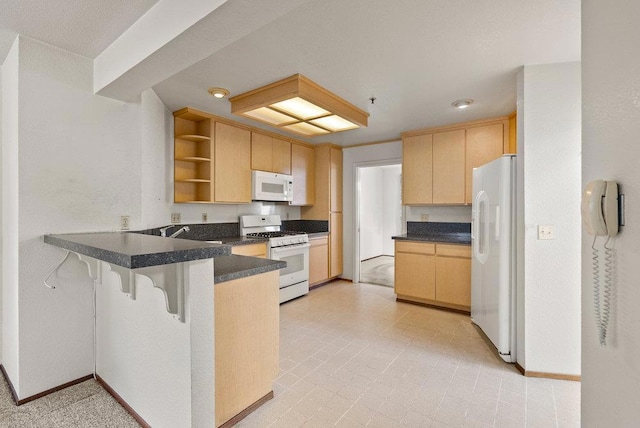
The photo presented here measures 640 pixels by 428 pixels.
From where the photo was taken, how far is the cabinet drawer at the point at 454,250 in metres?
3.45

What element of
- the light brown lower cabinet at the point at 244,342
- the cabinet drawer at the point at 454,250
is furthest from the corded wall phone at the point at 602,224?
the cabinet drawer at the point at 454,250

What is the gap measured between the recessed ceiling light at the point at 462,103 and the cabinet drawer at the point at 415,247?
1.60 meters

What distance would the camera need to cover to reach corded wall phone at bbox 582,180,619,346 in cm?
75

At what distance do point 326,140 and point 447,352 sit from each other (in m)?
3.37

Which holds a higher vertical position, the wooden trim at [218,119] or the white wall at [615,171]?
the wooden trim at [218,119]

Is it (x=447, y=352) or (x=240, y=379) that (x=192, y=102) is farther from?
(x=447, y=352)

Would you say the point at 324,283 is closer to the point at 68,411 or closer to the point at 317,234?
the point at 317,234

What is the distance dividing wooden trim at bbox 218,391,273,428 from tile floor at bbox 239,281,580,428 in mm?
32

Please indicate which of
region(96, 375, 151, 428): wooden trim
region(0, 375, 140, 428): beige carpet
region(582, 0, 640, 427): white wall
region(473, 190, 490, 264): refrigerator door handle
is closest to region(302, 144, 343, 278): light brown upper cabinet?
region(473, 190, 490, 264): refrigerator door handle

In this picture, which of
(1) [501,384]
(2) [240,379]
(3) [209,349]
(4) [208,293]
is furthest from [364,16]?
(1) [501,384]

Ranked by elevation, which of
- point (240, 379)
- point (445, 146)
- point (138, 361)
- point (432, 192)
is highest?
point (445, 146)

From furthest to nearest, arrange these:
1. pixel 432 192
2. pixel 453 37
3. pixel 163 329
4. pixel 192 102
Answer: pixel 432 192
pixel 192 102
pixel 453 37
pixel 163 329

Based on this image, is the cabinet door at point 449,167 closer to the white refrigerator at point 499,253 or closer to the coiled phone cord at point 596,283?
the white refrigerator at point 499,253

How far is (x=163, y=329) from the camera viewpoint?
147 cm
